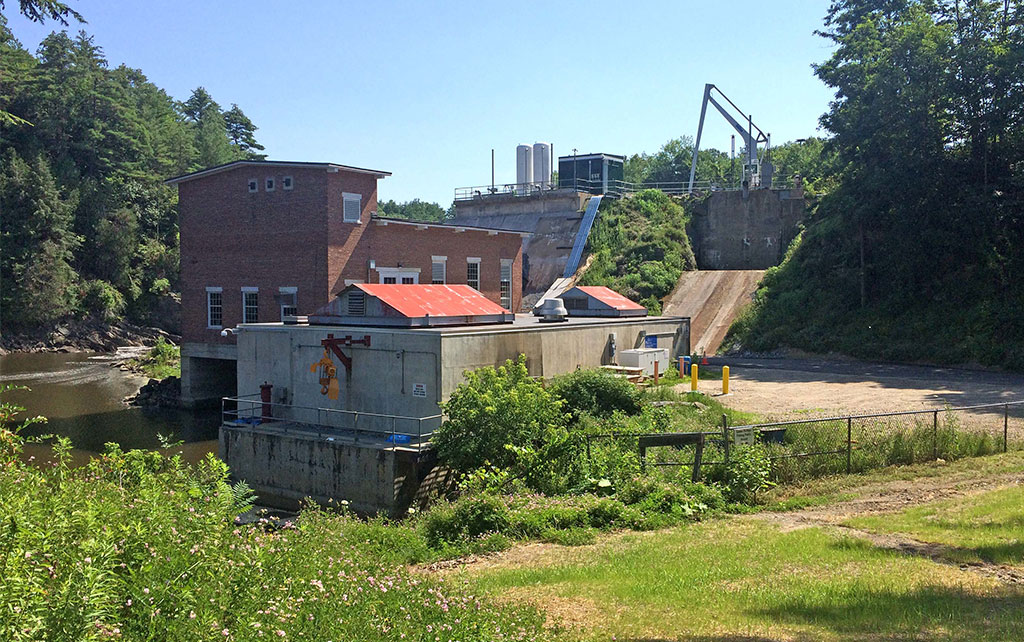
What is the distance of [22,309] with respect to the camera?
216 feet

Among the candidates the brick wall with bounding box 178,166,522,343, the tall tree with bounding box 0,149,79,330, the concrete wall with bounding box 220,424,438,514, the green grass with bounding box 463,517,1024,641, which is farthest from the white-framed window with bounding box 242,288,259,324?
the tall tree with bounding box 0,149,79,330

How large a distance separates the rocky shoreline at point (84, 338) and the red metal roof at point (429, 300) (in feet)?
163

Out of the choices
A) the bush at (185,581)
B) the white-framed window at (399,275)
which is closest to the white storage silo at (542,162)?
the white-framed window at (399,275)

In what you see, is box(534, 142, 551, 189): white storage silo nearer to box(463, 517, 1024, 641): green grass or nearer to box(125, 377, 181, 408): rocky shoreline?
box(125, 377, 181, 408): rocky shoreline

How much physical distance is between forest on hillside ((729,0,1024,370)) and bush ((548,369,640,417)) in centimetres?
1952

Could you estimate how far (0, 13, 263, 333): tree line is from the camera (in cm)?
6694

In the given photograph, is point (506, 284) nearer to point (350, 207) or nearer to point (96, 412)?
point (350, 207)

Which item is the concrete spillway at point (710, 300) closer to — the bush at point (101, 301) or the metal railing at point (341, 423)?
the metal railing at point (341, 423)

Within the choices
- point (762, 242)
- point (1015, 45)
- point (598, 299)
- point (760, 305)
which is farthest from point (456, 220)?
point (1015, 45)

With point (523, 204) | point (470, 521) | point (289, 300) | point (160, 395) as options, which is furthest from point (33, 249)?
point (470, 521)

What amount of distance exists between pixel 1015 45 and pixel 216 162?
282 feet

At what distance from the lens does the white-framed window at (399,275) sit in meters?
37.8

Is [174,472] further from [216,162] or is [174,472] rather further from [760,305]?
[216,162]

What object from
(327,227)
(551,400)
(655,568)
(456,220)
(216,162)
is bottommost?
(655,568)
